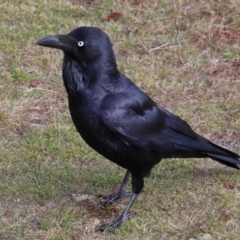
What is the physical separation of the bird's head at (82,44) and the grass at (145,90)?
44.0 inches

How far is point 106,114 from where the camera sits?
4371mm

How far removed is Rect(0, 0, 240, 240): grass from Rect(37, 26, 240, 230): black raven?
1.21ft

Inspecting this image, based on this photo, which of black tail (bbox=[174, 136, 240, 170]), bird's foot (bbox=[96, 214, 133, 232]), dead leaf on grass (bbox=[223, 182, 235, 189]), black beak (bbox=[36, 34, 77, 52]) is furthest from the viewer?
dead leaf on grass (bbox=[223, 182, 235, 189])

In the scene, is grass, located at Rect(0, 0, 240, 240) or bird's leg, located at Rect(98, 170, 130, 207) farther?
bird's leg, located at Rect(98, 170, 130, 207)

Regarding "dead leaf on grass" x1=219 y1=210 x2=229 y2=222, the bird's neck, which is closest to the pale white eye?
the bird's neck

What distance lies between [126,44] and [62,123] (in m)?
1.64

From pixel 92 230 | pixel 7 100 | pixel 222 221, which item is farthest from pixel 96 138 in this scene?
pixel 7 100

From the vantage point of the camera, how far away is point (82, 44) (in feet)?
14.5

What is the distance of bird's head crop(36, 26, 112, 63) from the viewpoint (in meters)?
4.41

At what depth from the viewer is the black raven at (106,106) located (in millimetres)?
4398

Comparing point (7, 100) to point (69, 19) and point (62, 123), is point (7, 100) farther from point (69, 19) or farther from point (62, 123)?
point (69, 19)

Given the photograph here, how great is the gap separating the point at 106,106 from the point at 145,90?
217cm

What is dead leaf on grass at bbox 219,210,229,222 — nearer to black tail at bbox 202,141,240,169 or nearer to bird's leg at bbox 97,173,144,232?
black tail at bbox 202,141,240,169

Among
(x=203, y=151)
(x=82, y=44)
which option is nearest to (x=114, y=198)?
(x=203, y=151)
